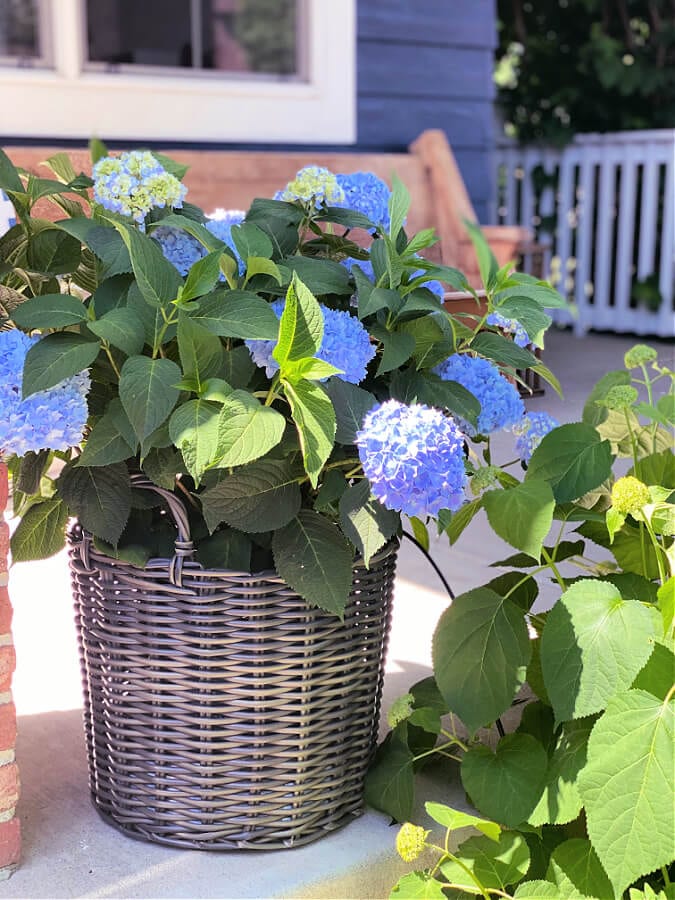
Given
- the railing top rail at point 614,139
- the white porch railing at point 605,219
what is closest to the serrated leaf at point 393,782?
the white porch railing at point 605,219

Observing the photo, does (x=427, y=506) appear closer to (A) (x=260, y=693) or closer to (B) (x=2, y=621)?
(A) (x=260, y=693)

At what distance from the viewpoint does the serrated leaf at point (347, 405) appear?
95 cm

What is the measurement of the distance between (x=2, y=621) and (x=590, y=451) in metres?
0.61

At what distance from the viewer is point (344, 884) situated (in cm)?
107

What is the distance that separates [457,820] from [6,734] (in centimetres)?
44

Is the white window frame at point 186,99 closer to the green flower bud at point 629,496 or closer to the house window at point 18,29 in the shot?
the house window at point 18,29

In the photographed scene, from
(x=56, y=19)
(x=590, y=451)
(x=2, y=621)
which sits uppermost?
(x=56, y=19)

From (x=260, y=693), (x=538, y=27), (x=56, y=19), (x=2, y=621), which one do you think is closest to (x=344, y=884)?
(x=260, y=693)

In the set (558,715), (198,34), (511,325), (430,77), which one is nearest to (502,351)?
(511,325)

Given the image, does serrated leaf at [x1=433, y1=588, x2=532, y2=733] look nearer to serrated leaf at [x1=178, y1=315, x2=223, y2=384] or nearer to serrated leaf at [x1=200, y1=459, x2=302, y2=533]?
serrated leaf at [x1=200, y1=459, x2=302, y2=533]

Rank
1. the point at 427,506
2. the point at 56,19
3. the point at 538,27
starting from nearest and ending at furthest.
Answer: the point at 427,506, the point at 56,19, the point at 538,27

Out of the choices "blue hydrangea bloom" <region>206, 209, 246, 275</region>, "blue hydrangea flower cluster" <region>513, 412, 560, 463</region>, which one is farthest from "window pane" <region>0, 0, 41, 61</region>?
"blue hydrangea flower cluster" <region>513, 412, 560, 463</region>

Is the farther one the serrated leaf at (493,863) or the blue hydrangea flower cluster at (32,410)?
the serrated leaf at (493,863)

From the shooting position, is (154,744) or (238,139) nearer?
(154,744)
